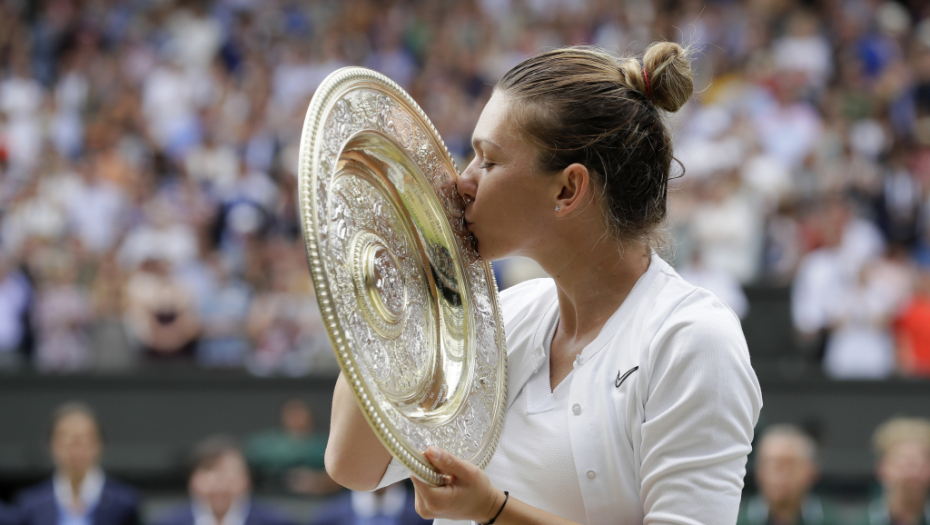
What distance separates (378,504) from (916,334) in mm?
3225

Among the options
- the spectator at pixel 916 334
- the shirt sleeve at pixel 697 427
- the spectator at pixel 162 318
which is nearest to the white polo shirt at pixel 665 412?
the shirt sleeve at pixel 697 427

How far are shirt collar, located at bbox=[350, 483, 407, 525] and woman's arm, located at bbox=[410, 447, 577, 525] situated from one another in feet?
11.2

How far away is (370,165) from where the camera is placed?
1566 mm

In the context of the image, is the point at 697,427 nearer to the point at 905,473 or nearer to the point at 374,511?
the point at 905,473

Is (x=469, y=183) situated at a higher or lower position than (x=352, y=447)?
higher

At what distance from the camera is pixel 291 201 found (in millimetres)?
7258

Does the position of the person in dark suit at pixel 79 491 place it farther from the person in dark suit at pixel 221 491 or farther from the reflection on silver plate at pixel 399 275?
the reflection on silver plate at pixel 399 275

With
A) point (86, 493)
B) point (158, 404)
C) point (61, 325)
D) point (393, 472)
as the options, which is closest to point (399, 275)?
point (393, 472)

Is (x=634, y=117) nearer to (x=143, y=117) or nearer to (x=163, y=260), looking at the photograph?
(x=163, y=260)

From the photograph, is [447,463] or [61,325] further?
[61,325]

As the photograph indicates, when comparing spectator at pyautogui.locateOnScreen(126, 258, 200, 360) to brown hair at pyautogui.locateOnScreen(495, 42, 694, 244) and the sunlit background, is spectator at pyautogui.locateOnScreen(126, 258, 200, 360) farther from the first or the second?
brown hair at pyautogui.locateOnScreen(495, 42, 694, 244)

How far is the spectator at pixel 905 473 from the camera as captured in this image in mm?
3885

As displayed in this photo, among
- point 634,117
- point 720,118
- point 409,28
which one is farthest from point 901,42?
point 634,117

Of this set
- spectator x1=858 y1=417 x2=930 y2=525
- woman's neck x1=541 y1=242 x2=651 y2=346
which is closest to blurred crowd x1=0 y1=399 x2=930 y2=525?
spectator x1=858 y1=417 x2=930 y2=525
